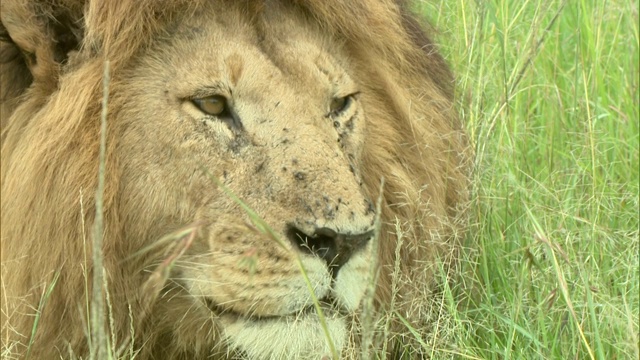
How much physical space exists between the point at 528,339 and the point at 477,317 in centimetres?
29

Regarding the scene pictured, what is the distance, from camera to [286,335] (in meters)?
3.02

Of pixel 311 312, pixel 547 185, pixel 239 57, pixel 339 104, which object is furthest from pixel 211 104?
pixel 547 185

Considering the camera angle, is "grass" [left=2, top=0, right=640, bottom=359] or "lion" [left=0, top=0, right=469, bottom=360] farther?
"grass" [left=2, top=0, right=640, bottom=359]

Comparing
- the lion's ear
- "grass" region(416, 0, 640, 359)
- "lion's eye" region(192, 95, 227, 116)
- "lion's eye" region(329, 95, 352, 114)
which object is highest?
the lion's ear

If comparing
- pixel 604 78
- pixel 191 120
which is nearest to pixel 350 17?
pixel 191 120

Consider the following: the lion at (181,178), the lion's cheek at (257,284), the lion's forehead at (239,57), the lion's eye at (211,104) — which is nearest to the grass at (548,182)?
the lion at (181,178)

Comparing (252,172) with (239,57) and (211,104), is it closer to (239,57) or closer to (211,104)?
(211,104)

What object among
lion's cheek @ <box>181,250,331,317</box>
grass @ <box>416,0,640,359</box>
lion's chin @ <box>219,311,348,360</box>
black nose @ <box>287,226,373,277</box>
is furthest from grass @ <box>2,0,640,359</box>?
black nose @ <box>287,226,373,277</box>

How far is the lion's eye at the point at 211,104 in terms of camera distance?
328 cm

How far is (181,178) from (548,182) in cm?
174

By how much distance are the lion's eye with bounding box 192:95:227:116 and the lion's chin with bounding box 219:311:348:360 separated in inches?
22.8

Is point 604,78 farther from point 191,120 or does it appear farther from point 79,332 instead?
point 79,332

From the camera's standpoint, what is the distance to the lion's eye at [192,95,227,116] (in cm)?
328

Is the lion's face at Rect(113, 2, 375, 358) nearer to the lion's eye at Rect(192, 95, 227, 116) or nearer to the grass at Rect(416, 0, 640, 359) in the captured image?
the lion's eye at Rect(192, 95, 227, 116)
